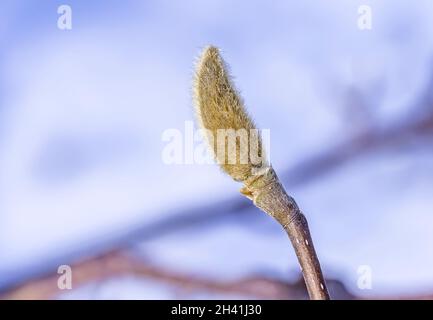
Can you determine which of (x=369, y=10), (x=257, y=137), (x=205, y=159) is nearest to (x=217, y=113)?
(x=257, y=137)

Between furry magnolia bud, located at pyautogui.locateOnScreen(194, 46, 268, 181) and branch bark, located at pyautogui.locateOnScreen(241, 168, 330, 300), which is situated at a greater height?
furry magnolia bud, located at pyautogui.locateOnScreen(194, 46, 268, 181)

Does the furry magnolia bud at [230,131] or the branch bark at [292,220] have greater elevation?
the furry magnolia bud at [230,131]
